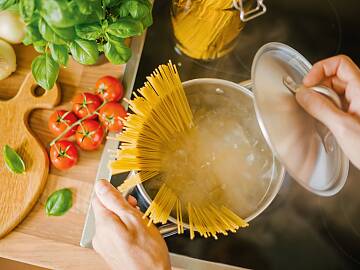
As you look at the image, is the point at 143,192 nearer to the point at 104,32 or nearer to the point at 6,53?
the point at 104,32

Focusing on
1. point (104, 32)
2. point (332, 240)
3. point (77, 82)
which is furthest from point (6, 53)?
point (332, 240)

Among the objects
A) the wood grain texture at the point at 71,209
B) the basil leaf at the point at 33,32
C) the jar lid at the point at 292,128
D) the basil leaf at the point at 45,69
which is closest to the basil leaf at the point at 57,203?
the wood grain texture at the point at 71,209

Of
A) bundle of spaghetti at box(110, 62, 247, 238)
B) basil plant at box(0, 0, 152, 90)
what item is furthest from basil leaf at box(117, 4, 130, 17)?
bundle of spaghetti at box(110, 62, 247, 238)

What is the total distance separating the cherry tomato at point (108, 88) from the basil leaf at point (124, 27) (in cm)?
18

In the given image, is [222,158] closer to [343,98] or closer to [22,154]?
[343,98]

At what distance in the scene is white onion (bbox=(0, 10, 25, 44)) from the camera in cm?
88

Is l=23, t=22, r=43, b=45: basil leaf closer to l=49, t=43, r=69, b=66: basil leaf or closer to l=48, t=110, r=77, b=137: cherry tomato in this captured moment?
l=49, t=43, r=69, b=66: basil leaf

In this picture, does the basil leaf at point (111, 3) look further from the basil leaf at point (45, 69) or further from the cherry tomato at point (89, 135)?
the cherry tomato at point (89, 135)

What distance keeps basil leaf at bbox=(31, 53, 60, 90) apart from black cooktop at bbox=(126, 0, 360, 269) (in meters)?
0.21

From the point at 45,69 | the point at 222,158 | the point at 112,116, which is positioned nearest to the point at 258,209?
the point at 222,158

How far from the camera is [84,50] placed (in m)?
0.73

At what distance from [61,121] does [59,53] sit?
0.65ft

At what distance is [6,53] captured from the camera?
2.94 feet

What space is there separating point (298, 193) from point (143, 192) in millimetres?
350
